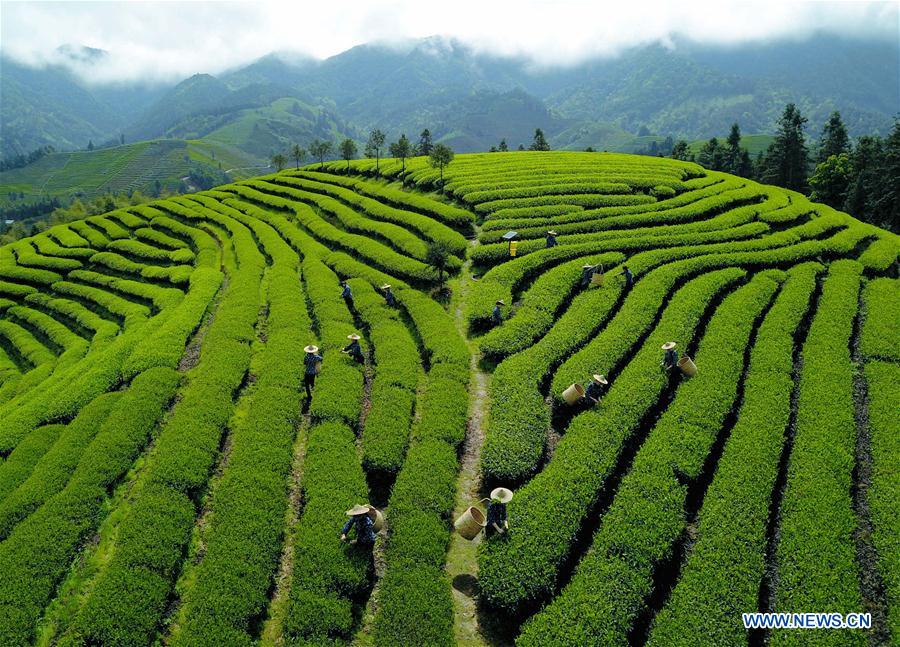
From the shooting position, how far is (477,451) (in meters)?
17.5

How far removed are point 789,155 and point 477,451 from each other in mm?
78695

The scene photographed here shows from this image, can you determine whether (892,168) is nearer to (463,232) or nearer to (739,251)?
(739,251)

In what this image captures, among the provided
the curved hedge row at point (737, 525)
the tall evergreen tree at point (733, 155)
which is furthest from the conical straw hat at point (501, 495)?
the tall evergreen tree at point (733, 155)

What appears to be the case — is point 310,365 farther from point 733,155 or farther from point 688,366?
point 733,155

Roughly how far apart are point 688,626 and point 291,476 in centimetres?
1205

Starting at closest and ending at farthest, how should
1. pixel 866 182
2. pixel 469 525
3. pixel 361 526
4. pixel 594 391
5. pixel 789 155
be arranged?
pixel 361 526 → pixel 469 525 → pixel 594 391 → pixel 866 182 → pixel 789 155

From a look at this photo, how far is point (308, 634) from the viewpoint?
36.6 ft

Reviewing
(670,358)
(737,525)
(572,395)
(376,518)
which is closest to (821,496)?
(737,525)

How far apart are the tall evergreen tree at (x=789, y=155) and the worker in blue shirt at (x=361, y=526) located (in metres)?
82.2

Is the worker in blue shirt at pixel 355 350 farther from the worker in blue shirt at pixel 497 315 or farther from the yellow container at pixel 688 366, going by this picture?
the yellow container at pixel 688 366

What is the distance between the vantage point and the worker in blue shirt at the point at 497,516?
12984 mm

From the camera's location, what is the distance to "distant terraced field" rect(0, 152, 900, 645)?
11.8m

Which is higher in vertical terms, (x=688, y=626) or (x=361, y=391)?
(x=361, y=391)

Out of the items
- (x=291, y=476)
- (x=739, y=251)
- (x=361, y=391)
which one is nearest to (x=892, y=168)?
(x=739, y=251)
